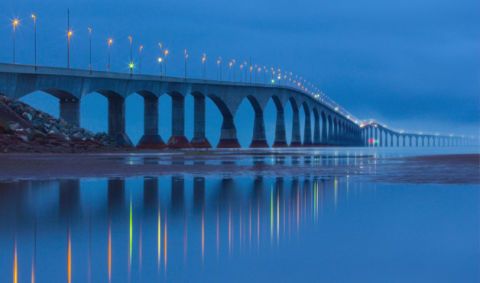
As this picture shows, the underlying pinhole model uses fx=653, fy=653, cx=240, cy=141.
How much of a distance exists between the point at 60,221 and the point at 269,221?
3388 mm

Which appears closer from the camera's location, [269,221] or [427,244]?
[427,244]

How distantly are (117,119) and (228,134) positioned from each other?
3862 centimetres

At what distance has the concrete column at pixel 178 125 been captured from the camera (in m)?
103

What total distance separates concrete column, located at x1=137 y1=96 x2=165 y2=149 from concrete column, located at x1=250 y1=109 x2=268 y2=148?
129 ft

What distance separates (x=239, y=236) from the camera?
8.96 m

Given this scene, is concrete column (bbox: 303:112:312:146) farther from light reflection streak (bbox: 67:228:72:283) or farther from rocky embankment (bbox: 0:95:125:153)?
light reflection streak (bbox: 67:228:72:283)

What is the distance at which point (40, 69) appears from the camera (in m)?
72.8

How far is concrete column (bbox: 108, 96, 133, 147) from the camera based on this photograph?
291 ft

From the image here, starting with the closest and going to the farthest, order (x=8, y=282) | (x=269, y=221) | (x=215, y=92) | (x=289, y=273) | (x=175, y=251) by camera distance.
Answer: (x=8, y=282) → (x=289, y=273) → (x=175, y=251) → (x=269, y=221) → (x=215, y=92)

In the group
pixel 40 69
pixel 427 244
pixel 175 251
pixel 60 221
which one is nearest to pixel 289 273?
pixel 175 251

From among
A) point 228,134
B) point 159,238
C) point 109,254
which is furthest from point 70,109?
point 109,254

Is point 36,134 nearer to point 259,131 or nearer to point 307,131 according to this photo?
point 259,131

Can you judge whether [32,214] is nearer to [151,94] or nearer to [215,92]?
[151,94]

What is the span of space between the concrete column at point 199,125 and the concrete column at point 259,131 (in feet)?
77.5
